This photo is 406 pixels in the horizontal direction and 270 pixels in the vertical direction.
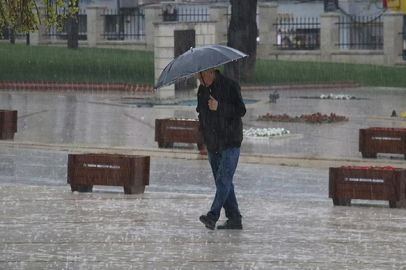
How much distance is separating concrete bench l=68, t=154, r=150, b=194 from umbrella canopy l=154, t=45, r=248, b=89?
143 inches

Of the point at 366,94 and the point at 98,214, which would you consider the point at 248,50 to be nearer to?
the point at 366,94

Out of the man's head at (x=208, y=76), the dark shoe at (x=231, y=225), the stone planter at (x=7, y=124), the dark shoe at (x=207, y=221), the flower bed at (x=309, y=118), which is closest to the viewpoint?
the man's head at (x=208, y=76)

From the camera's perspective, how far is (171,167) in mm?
21156

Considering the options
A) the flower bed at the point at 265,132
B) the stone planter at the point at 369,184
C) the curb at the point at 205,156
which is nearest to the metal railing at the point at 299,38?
the flower bed at the point at 265,132

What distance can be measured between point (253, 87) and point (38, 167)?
19.9m

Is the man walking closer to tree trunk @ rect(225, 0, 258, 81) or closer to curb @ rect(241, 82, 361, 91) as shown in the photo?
curb @ rect(241, 82, 361, 91)

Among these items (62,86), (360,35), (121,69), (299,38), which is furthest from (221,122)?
(360,35)

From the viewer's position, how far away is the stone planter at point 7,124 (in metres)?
24.1

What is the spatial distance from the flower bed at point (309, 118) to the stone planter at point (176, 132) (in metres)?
6.07

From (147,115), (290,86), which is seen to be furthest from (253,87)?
(147,115)

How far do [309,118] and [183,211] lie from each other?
47.2 feet

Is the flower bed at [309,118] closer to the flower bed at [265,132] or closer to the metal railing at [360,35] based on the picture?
the flower bed at [265,132]

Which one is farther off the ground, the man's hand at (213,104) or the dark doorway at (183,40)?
the man's hand at (213,104)

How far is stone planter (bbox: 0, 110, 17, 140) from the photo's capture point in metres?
24.1
